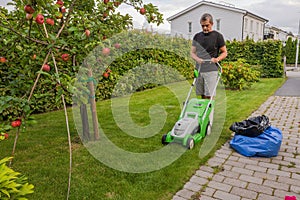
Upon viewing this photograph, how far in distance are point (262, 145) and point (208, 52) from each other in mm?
1549

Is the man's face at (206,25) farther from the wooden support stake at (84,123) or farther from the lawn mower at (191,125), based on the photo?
the wooden support stake at (84,123)

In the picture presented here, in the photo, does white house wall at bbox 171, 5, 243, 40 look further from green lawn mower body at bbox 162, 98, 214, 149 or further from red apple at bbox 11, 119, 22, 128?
red apple at bbox 11, 119, 22, 128

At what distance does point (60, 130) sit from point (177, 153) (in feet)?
7.09

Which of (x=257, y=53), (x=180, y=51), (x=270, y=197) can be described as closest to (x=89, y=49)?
(x=270, y=197)

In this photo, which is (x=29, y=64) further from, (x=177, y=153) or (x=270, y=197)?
(x=270, y=197)

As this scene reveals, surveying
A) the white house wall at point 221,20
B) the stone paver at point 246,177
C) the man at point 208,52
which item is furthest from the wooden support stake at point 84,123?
the white house wall at point 221,20

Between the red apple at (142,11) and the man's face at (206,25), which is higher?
the red apple at (142,11)

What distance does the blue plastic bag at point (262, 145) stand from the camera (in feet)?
10.3

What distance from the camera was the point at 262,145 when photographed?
124 inches

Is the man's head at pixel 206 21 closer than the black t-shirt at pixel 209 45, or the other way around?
the man's head at pixel 206 21

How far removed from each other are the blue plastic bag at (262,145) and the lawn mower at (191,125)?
0.53 meters

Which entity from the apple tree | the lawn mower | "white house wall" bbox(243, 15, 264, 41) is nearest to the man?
the lawn mower

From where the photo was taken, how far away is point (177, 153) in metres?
3.22

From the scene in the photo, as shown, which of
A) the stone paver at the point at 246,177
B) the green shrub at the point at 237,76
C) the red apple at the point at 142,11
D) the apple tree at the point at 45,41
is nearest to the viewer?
the apple tree at the point at 45,41
